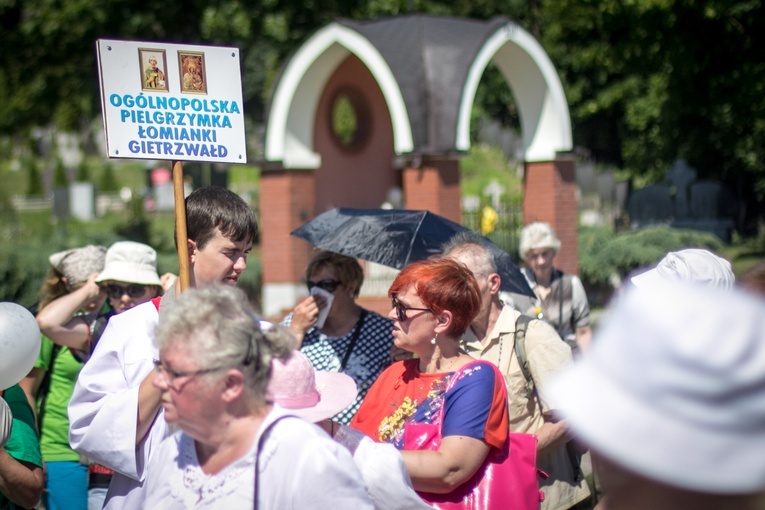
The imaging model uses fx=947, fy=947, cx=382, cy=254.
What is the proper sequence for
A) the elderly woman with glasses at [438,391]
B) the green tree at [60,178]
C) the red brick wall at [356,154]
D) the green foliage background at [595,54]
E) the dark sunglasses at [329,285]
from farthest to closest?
the green tree at [60,178] → the red brick wall at [356,154] → the green foliage background at [595,54] → the dark sunglasses at [329,285] → the elderly woman with glasses at [438,391]

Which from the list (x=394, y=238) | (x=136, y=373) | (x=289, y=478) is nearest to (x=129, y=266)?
(x=394, y=238)

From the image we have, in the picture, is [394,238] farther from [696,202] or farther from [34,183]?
[34,183]

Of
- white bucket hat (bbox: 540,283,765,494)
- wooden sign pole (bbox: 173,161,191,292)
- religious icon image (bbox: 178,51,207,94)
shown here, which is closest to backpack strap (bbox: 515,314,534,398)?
wooden sign pole (bbox: 173,161,191,292)

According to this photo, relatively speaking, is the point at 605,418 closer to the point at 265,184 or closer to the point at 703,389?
the point at 703,389

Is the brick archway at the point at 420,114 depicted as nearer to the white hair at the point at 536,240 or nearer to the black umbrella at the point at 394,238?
the white hair at the point at 536,240

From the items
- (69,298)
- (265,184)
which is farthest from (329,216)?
(265,184)

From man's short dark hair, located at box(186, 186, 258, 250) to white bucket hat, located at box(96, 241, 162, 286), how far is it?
186 centimetres

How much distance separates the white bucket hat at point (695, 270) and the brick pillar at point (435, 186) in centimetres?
1017

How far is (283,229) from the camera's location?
15.2 metres

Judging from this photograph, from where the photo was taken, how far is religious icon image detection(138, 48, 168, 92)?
3.46 m

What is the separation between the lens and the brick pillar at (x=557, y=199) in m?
14.8

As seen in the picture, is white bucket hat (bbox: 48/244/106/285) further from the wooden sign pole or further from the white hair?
the white hair

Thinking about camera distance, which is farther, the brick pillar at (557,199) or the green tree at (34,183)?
the green tree at (34,183)

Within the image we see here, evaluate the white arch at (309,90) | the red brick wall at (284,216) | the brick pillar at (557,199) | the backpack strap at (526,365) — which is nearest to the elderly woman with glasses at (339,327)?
the backpack strap at (526,365)
